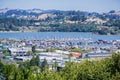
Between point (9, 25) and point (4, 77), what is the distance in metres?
45.0

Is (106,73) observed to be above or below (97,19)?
above

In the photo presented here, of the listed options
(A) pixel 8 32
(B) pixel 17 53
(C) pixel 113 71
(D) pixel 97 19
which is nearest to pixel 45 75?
(C) pixel 113 71

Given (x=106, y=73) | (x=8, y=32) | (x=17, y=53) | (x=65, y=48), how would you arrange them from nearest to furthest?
1. (x=106, y=73)
2. (x=17, y=53)
3. (x=65, y=48)
4. (x=8, y=32)

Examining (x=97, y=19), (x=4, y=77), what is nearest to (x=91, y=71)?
(x=4, y=77)

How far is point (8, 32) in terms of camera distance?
166 feet

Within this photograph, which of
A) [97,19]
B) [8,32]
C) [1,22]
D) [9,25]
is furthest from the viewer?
[97,19]

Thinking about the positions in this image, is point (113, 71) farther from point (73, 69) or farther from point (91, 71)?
point (73, 69)

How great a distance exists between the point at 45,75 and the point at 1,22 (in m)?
49.1

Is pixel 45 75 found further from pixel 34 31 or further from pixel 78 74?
pixel 34 31

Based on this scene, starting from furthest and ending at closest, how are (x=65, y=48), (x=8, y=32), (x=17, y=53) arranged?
(x=8, y=32)
(x=65, y=48)
(x=17, y=53)

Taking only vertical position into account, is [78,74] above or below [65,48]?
above

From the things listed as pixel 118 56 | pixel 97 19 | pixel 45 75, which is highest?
pixel 118 56

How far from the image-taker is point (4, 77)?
10.3 m

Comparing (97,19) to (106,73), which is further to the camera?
(97,19)
